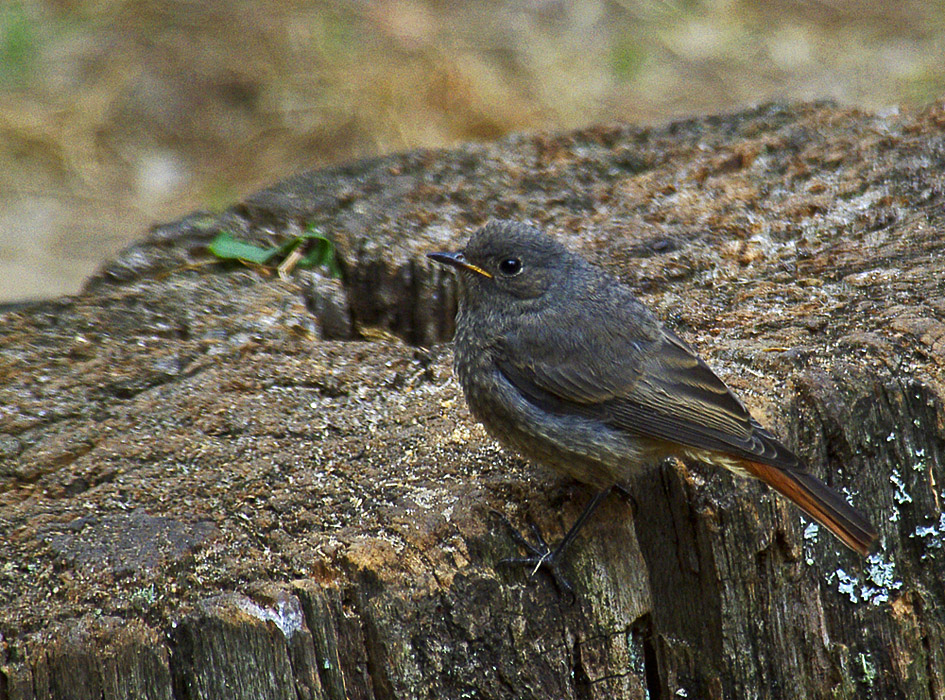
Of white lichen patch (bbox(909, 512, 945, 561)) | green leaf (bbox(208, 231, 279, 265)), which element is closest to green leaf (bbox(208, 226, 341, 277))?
green leaf (bbox(208, 231, 279, 265))

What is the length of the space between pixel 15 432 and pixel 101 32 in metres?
6.78

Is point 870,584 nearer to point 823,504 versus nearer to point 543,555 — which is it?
point 823,504

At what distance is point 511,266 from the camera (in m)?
3.44

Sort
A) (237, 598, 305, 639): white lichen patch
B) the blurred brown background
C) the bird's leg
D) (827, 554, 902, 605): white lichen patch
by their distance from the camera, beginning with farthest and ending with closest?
1. the blurred brown background
2. (827, 554, 902, 605): white lichen patch
3. the bird's leg
4. (237, 598, 305, 639): white lichen patch

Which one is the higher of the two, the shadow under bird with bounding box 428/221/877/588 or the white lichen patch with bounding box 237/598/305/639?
the shadow under bird with bounding box 428/221/877/588

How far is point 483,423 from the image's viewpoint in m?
3.05

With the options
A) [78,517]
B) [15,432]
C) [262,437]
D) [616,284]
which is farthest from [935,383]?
[15,432]

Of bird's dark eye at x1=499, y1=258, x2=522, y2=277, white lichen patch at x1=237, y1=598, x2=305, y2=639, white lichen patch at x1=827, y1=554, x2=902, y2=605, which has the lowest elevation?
white lichen patch at x1=237, y1=598, x2=305, y2=639

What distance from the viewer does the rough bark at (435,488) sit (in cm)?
249

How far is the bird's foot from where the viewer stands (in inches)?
106

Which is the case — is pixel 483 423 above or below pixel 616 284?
below

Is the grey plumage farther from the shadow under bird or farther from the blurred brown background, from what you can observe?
the blurred brown background

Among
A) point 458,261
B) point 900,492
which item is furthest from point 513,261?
point 900,492

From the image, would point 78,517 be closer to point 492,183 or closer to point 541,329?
point 541,329
